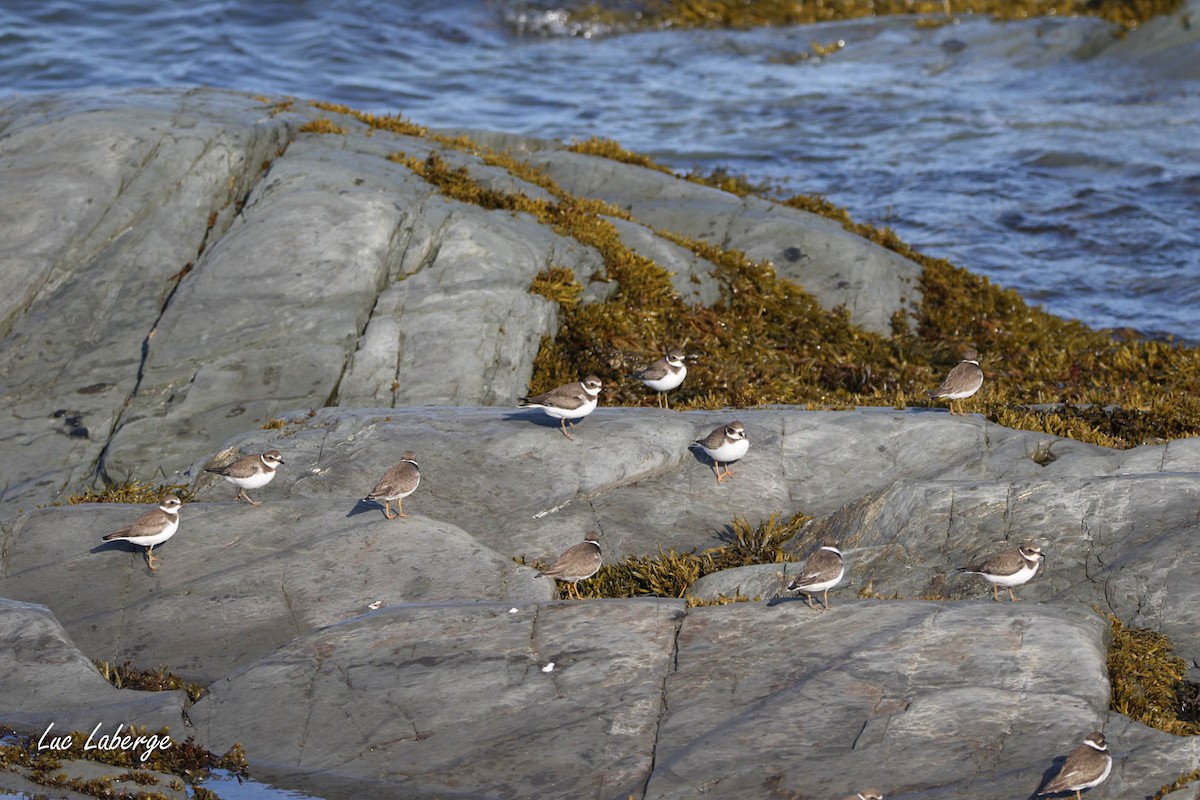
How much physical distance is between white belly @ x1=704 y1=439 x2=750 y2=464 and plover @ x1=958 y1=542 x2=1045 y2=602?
307 centimetres

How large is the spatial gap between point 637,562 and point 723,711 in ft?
11.4

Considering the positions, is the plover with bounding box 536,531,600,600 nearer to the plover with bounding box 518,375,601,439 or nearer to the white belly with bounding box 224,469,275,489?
the plover with bounding box 518,375,601,439

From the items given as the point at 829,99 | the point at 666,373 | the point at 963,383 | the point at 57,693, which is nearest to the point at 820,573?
the point at 963,383

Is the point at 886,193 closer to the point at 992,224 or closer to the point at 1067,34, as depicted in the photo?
the point at 992,224

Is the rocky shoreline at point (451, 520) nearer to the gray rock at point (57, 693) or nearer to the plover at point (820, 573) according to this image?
the gray rock at point (57, 693)

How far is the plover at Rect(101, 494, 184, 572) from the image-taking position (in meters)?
12.4

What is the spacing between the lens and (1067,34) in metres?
41.9

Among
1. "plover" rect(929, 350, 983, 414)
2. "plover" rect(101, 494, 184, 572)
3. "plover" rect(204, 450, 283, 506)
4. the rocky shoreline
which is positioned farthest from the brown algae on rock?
"plover" rect(101, 494, 184, 572)

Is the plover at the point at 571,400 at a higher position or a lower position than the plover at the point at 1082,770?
higher

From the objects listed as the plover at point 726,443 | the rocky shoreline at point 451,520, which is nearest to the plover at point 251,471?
the rocky shoreline at point 451,520

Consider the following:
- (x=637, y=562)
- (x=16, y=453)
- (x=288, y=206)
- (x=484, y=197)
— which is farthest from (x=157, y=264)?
(x=637, y=562)

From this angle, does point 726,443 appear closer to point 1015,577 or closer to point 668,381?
point 668,381

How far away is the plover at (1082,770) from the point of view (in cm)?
858

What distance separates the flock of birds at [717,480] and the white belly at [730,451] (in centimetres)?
1
